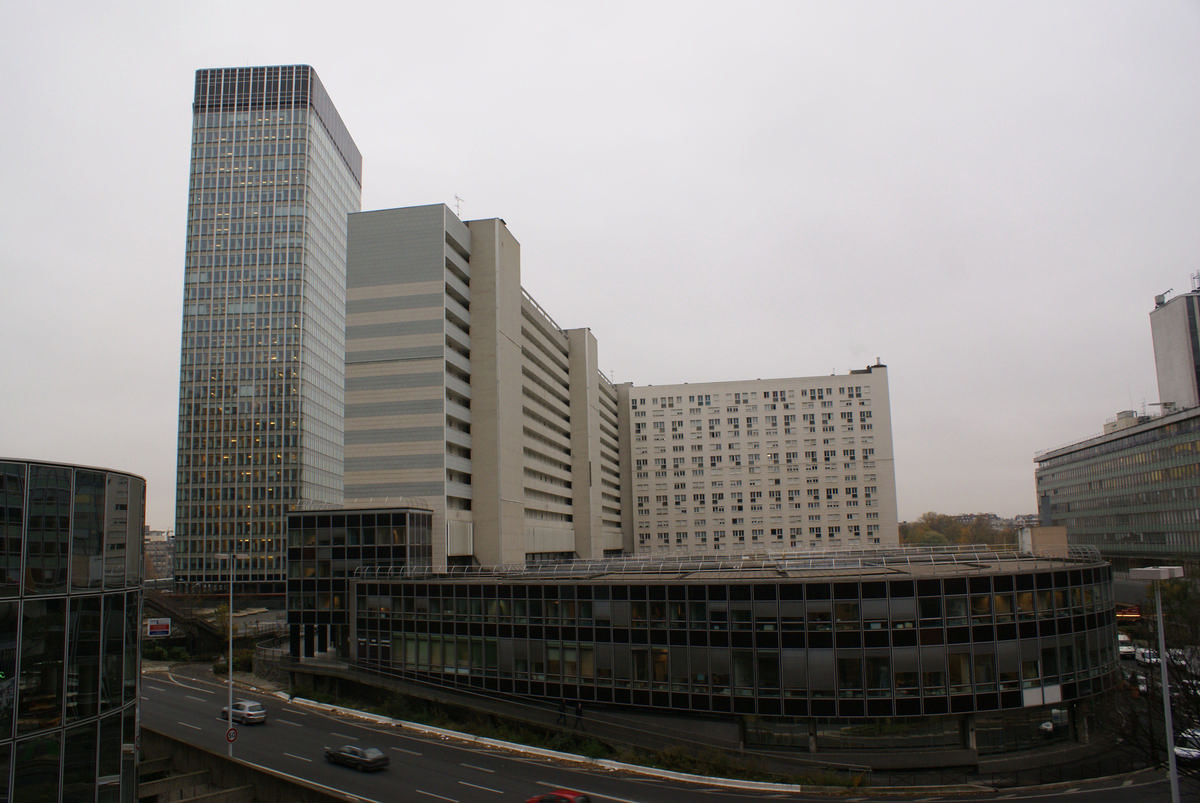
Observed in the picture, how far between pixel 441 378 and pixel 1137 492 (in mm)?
90961

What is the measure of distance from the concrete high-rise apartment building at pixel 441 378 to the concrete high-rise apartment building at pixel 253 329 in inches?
2583

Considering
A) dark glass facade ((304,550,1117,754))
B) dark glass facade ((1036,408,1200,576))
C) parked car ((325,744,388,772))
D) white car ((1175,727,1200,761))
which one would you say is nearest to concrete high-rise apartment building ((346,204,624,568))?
dark glass facade ((304,550,1117,754))

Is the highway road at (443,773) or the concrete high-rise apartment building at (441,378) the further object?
the concrete high-rise apartment building at (441,378)

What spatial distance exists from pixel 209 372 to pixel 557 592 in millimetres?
104190

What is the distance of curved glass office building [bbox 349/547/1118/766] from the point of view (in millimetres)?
37000

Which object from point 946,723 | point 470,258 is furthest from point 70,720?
point 470,258

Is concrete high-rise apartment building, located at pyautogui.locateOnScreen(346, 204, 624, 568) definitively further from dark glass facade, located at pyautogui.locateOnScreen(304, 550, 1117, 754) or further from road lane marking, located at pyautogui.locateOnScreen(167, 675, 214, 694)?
dark glass facade, located at pyautogui.locateOnScreen(304, 550, 1117, 754)

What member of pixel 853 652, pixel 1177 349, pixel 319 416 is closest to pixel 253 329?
pixel 319 416

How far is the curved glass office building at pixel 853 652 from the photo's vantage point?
37000 mm

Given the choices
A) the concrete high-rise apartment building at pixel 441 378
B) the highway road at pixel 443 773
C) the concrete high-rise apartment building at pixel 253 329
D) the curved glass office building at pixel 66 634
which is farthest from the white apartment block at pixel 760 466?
the curved glass office building at pixel 66 634

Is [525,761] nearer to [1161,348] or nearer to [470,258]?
[470,258]

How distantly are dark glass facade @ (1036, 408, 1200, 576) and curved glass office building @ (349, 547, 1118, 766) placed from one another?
114 ft

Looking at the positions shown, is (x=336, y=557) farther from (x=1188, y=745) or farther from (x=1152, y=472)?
(x=1152, y=472)

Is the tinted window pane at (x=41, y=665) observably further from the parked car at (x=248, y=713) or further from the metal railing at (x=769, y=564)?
the metal railing at (x=769, y=564)
